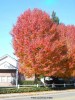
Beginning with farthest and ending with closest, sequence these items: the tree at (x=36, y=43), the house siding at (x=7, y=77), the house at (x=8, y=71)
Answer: the house siding at (x=7, y=77), the house at (x=8, y=71), the tree at (x=36, y=43)

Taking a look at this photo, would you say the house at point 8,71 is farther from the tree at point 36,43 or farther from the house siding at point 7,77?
the tree at point 36,43

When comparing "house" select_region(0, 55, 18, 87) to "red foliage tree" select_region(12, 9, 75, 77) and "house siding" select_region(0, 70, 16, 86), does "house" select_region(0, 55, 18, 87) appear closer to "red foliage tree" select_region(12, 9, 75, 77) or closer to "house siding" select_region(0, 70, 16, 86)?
"house siding" select_region(0, 70, 16, 86)

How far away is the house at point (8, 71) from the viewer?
57.9m

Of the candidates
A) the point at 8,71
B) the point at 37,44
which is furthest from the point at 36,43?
the point at 8,71

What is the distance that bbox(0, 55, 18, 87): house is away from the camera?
190 ft

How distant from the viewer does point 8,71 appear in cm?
5916

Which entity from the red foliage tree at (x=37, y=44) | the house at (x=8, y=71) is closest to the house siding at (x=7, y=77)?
the house at (x=8, y=71)

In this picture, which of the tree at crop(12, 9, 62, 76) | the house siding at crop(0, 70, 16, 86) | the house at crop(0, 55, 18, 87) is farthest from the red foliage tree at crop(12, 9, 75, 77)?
the house siding at crop(0, 70, 16, 86)

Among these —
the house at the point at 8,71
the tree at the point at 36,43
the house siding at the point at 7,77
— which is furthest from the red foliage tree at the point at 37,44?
the house siding at the point at 7,77

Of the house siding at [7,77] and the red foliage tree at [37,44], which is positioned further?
the house siding at [7,77]

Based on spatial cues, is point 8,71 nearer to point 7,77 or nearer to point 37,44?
point 7,77

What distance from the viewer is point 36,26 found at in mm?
43469

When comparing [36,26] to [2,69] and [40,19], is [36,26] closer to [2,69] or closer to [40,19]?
[40,19]

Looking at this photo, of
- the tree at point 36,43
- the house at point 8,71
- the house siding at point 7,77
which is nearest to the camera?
the tree at point 36,43
